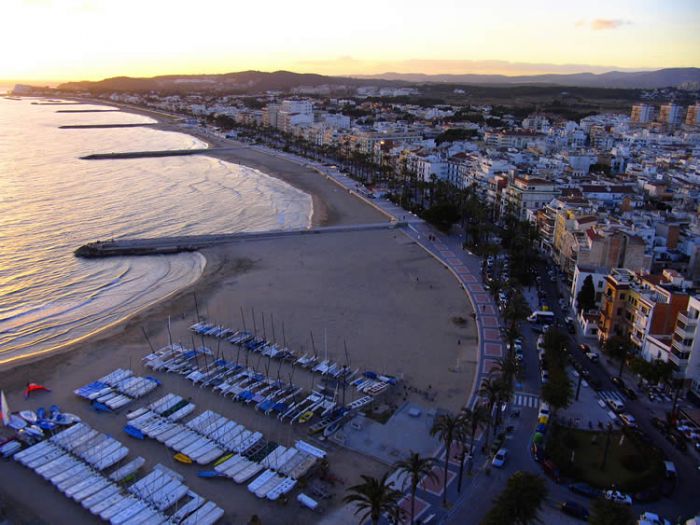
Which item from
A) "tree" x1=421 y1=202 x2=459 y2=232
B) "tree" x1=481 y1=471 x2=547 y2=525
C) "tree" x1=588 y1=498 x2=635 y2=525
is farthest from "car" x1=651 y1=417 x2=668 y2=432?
"tree" x1=421 y1=202 x2=459 y2=232

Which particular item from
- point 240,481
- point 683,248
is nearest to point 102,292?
point 240,481

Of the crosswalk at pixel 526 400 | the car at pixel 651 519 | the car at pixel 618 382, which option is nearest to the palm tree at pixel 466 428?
the crosswalk at pixel 526 400

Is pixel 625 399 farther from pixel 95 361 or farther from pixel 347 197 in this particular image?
pixel 347 197

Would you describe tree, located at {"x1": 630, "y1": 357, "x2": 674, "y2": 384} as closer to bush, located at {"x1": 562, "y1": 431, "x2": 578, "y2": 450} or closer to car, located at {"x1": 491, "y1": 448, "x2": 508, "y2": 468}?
bush, located at {"x1": 562, "y1": 431, "x2": 578, "y2": 450}

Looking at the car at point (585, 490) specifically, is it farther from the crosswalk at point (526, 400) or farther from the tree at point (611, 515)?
the crosswalk at point (526, 400)

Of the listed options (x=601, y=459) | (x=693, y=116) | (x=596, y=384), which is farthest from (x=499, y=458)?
(x=693, y=116)

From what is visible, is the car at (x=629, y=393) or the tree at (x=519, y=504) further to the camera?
the car at (x=629, y=393)

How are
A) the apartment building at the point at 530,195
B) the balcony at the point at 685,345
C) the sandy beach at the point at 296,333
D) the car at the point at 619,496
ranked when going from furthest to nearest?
1. the apartment building at the point at 530,195
2. the balcony at the point at 685,345
3. the sandy beach at the point at 296,333
4. the car at the point at 619,496
